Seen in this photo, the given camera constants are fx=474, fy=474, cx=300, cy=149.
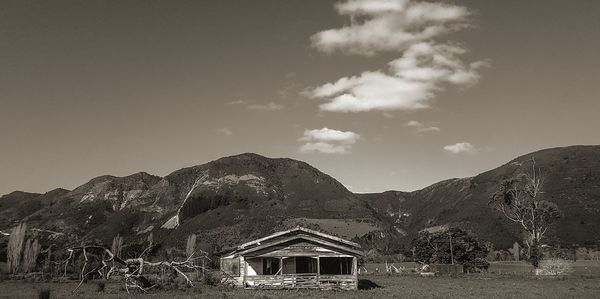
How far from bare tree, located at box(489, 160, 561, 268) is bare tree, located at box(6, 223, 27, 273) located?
70.7 meters

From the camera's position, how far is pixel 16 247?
2982 inches

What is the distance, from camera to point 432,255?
232ft

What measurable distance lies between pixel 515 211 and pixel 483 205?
4962 inches

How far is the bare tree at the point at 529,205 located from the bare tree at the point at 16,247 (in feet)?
232

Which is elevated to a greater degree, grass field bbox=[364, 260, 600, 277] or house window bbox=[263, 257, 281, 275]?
house window bbox=[263, 257, 281, 275]

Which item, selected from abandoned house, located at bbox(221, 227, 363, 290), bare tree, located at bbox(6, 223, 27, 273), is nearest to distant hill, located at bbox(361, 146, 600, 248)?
abandoned house, located at bbox(221, 227, 363, 290)

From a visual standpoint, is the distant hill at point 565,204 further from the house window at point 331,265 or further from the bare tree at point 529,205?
the house window at point 331,265

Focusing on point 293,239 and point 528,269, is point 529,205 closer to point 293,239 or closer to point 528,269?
point 528,269

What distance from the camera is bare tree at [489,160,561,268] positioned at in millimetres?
58125

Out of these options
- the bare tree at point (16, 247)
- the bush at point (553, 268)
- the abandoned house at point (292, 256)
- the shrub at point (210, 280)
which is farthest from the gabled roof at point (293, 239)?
the bare tree at point (16, 247)

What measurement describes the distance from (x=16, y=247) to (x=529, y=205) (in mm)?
76468

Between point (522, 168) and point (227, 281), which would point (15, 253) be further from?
point (522, 168)

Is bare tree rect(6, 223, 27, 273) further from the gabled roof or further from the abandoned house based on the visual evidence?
the gabled roof

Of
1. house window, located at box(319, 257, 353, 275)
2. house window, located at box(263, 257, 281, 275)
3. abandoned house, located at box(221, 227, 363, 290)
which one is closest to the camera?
abandoned house, located at box(221, 227, 363, 290)
